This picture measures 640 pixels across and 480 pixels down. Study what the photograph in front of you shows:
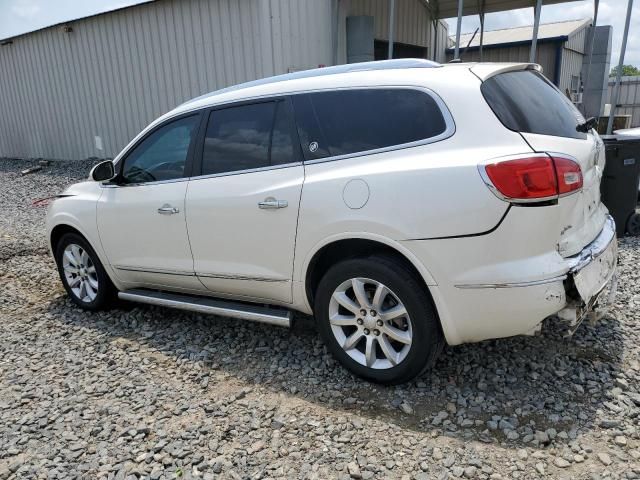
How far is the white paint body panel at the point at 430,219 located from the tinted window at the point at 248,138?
10 centimetres

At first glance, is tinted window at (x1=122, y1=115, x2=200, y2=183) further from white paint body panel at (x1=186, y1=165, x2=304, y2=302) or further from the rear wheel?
the rear wheel

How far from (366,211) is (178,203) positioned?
158cm

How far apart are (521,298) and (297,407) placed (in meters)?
1.44

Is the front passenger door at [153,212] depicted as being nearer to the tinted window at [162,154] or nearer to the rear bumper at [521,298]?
the tinted window at [162,154]

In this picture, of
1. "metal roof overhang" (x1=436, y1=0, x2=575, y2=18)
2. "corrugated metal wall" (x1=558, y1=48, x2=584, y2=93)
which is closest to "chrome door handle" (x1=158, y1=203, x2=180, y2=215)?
"metal roof overhang" (x1=436, y1=0, x2=575, y2=18)

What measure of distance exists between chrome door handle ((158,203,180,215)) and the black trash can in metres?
4.53

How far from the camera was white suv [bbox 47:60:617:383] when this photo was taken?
2.67m

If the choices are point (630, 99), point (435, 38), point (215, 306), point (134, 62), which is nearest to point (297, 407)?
point (215, 306)

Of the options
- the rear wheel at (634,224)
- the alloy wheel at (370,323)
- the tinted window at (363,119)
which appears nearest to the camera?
the tinted window at (363,119)

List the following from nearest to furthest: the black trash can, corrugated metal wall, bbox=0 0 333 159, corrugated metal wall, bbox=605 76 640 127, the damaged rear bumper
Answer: the damaged rear bumper
the black trash can
corrugated metal wall, bbox=0 0 333 159
corrugated metal wall, bbox=605 76 640 127

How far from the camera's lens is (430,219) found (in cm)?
276

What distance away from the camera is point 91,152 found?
14727mm

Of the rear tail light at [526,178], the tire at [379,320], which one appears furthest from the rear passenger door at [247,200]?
the rear tail light at [526,178]

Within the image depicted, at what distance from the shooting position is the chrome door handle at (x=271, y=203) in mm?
3277
